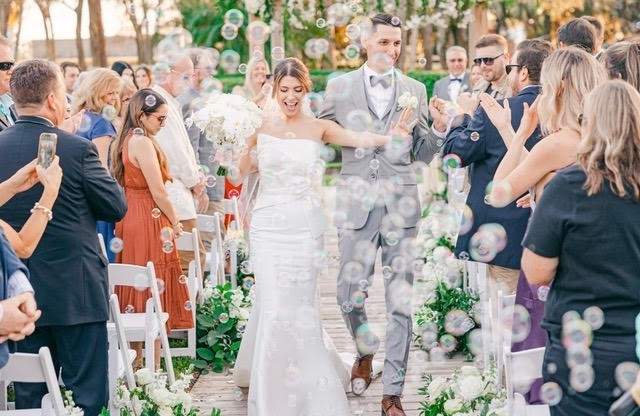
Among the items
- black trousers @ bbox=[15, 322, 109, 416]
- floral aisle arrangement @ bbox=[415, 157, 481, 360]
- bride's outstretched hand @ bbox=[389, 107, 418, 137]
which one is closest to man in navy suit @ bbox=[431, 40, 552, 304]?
bride's outstretched hand @ bbox=[389, 107, 418, 137]

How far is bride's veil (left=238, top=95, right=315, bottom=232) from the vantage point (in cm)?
709

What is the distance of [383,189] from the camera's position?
22.5ft

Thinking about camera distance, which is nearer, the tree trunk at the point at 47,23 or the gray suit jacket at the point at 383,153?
the gray suit jacket at the point at 383,153

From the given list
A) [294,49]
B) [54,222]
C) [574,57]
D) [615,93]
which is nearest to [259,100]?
[54,222]

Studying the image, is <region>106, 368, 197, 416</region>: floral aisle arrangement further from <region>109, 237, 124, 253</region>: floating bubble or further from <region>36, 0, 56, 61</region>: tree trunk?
<region>36, 0, 56, 61</region>: tree trunk

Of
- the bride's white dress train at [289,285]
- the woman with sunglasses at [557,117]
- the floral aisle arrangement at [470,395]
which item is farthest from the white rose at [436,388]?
the woman with sunglasses at [557,117]

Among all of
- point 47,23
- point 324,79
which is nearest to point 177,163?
point 324,79

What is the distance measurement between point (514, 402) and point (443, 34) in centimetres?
3989

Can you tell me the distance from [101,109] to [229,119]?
4.85ft

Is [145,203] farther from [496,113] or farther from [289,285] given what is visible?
[496,113]

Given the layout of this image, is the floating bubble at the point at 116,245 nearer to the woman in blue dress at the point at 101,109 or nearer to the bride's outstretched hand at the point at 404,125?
the woman in blue dress at the point at 101,109

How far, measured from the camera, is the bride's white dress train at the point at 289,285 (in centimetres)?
659

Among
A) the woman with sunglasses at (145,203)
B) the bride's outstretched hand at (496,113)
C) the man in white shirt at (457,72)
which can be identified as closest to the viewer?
the bride's outstretched hand at (496,113)

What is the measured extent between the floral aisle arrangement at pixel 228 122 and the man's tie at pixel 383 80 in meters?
0.71
